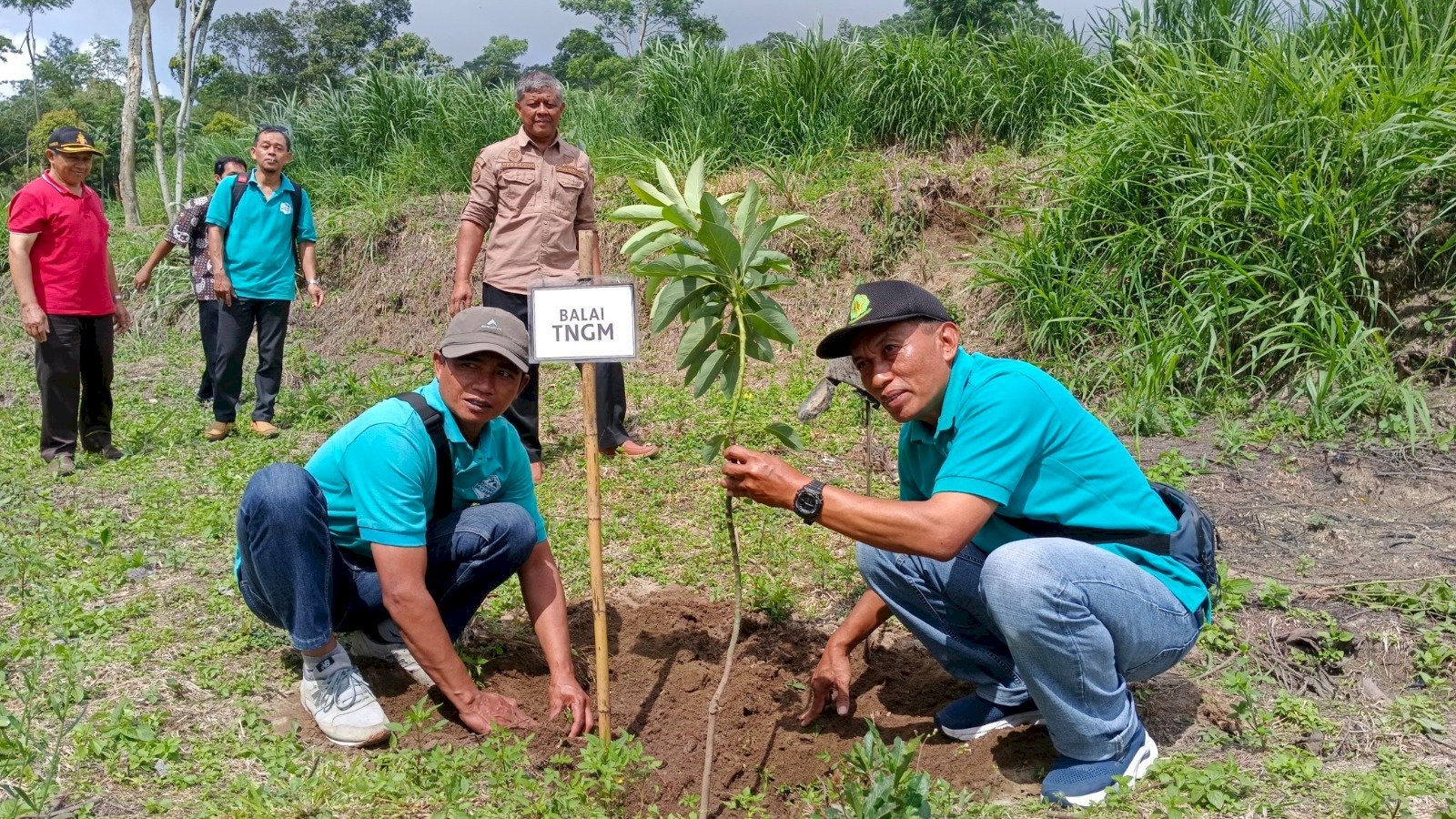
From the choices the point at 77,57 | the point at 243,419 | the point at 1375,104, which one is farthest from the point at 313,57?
the point at 1375,104

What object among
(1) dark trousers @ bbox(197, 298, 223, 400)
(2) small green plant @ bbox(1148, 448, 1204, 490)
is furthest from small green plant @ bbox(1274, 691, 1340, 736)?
(1) dark trousers @ bbox(197, 298, 223, 400)

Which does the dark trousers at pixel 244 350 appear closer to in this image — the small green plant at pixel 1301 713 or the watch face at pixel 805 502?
the watch face at pixel 805 502

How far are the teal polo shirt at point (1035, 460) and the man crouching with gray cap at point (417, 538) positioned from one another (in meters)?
1.06

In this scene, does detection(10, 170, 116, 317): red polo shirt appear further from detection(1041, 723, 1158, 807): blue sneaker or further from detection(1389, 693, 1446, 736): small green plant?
detection(1389, 693, 1446, 736): small green plant

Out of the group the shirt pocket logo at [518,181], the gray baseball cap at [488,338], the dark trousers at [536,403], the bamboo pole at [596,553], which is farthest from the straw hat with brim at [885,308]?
the shirt pocket logo at [518,181]

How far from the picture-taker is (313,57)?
134ft

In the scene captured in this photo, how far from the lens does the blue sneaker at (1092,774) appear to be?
240cm

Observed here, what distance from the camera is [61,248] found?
213 inches

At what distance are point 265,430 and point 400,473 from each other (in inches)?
160

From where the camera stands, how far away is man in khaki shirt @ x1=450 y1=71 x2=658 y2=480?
195 inches

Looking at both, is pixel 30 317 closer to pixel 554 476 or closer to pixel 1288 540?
pixel 554 476

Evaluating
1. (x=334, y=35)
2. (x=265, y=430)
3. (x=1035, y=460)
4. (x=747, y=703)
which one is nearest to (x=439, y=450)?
(x=747, y=703)

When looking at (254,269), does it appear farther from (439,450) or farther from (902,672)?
(902,672)

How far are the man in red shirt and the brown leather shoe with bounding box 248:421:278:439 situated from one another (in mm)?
895
